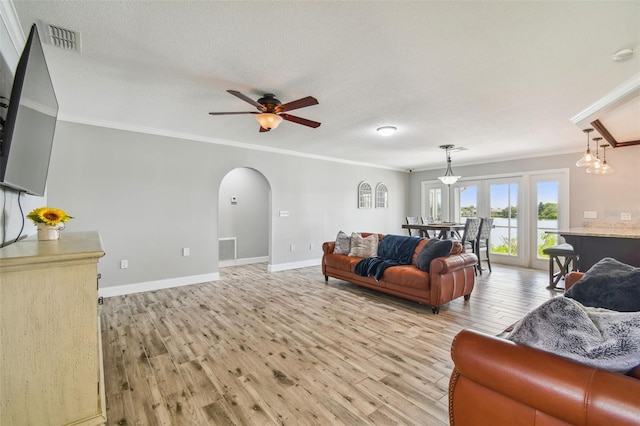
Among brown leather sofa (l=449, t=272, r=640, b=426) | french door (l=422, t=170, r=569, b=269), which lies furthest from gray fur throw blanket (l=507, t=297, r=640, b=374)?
french door (l=422, t=170, r=569, b=269)

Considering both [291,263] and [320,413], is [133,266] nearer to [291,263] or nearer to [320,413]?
[291,263]

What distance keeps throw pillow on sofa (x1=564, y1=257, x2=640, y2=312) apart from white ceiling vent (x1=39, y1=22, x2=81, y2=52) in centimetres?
380

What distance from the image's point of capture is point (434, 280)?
338 cm

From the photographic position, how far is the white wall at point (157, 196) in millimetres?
3867

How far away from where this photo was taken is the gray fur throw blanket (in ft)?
3.20

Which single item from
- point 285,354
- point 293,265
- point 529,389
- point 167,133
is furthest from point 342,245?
point 529,389

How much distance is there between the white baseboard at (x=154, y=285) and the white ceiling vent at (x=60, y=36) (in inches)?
124

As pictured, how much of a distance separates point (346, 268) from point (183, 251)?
267 cm

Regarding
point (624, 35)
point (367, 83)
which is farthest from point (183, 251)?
point (624, 35)

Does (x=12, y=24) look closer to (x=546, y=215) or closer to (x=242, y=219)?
(x=242, y=219)

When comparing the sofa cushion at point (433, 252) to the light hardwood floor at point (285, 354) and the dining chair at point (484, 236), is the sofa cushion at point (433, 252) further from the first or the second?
the dining chair at point (484, 236)

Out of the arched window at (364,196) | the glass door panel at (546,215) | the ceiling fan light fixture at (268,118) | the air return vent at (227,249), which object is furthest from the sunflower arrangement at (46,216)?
the glass door panel at (546,215)

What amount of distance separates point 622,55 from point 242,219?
20.4 feet

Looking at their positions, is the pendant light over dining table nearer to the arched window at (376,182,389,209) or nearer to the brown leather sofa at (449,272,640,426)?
the brown leather sofa at (449,272,640,426)
